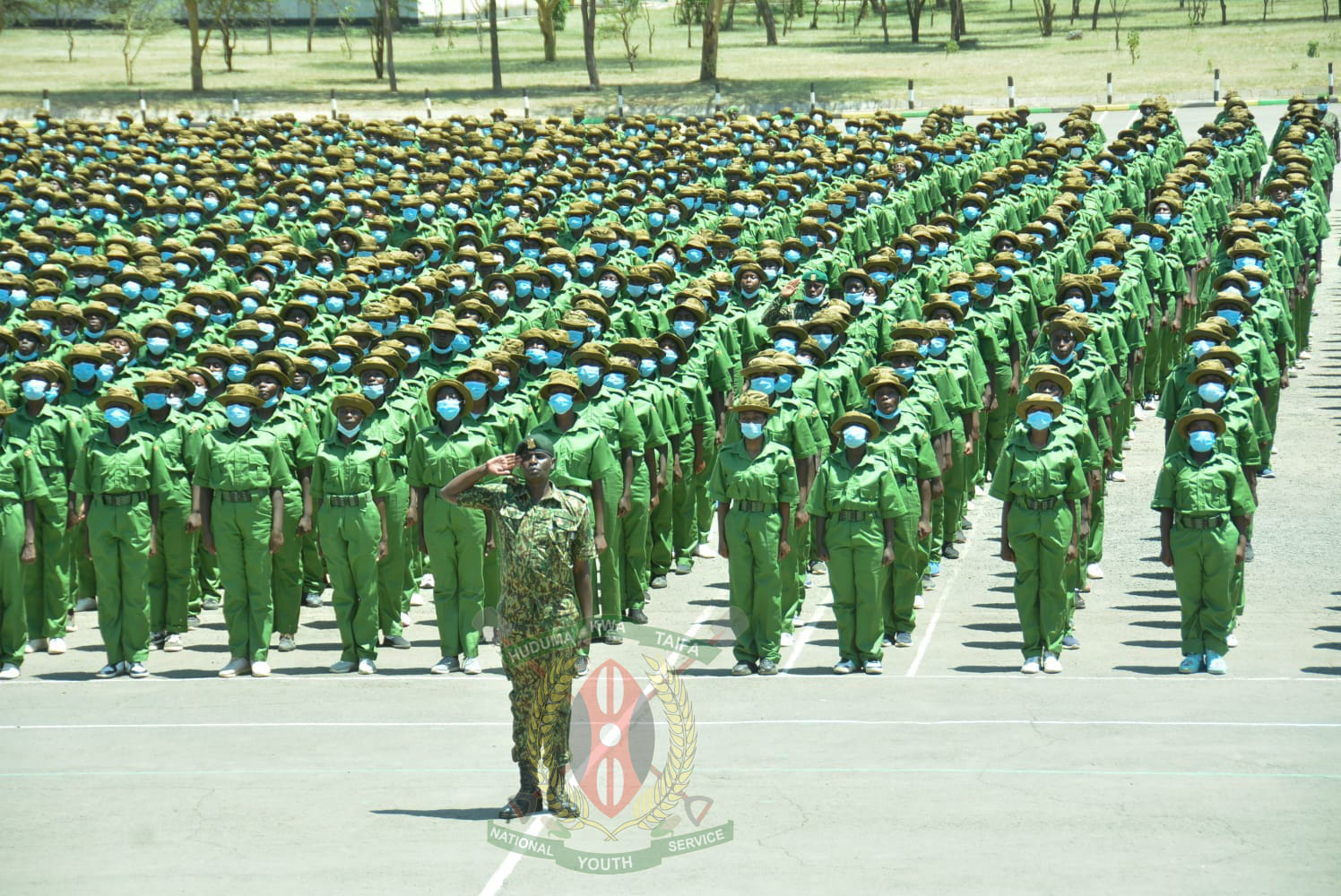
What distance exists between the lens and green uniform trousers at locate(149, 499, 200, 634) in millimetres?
13977

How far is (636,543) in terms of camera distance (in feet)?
47.2

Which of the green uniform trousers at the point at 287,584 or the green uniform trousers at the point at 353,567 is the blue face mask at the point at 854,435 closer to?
the green uniform trousers at the point at 353,567

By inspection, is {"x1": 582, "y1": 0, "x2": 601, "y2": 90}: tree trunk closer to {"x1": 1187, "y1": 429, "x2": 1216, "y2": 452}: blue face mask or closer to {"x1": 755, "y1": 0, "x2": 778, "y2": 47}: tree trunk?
{"x1": 755, "y1": 0, "x2": 778, "y2": 47}: tree trunk

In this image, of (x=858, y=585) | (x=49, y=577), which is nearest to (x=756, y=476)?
(x=858, y=585)

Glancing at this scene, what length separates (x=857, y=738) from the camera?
10.6 metres

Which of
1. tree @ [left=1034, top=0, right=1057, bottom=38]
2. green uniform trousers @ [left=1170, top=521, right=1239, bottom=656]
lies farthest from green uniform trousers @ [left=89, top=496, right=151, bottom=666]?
tree @ [left=1034, top=0, right=1057, bottom=38]

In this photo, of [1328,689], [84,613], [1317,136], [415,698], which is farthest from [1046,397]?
[1317,136]

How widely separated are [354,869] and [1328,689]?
606cm

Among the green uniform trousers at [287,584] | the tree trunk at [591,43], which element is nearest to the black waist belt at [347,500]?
the green uniform trousers at [287,584]

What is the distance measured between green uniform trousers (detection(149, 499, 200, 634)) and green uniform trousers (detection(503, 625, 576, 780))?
218 inches

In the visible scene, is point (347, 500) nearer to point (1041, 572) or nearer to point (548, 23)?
point (1041, 572)

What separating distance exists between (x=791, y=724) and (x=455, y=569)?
286 centimetres

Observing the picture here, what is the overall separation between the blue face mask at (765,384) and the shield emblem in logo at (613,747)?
3.65 m

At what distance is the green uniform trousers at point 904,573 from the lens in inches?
504
